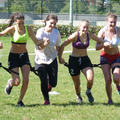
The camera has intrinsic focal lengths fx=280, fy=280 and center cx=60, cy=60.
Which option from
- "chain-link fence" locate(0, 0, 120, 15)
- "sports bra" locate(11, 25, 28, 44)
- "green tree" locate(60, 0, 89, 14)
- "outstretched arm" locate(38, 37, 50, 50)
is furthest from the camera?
"green tree" locate(60, 0, 89, 14)

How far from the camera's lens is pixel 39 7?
118 feet

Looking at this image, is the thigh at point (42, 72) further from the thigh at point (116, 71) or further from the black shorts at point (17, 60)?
the thigh at point (116, 71)

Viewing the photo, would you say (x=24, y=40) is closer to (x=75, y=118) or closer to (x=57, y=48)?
(x=57, y=48)

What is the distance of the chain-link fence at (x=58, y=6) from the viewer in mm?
35594

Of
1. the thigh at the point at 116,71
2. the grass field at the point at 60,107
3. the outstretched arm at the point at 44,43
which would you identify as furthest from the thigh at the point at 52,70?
the thigh at the point at 116,71

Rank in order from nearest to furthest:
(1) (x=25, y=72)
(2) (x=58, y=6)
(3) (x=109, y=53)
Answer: (1) (x=25, y=72), (3) (x=109, y=53), (2) (x=58, y=6)

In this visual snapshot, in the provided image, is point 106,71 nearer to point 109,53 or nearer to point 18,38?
point 109,53

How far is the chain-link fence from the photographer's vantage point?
3559cm

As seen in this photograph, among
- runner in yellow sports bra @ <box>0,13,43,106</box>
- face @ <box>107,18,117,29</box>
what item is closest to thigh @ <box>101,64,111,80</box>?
face @ <box>107,18,117,29</box>

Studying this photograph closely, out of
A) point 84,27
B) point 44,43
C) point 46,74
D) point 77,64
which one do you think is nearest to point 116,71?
point 77,64

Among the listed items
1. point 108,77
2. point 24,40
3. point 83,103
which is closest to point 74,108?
point 83,103

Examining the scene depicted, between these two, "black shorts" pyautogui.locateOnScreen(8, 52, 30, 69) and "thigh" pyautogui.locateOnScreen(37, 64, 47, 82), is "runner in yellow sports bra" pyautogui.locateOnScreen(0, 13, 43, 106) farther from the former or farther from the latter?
"thigh" pyautogui.locateOnScreen(37, 64, 47, 82)

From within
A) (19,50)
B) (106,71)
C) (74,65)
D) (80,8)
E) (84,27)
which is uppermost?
(84,27)

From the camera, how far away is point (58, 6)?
36.7 m
